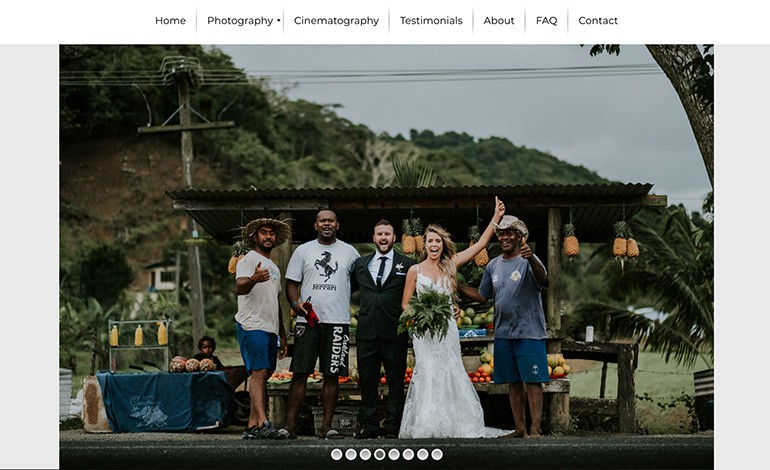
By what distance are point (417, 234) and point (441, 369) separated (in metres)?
2.82

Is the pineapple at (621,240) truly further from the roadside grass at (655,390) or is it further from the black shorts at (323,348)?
the black shorts at (323,348)

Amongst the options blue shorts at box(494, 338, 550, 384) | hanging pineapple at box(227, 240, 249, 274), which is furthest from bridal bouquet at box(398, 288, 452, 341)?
hanging pineapple at box(227, 240, 249, 274)

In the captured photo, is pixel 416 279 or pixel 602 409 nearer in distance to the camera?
pixel 416 279

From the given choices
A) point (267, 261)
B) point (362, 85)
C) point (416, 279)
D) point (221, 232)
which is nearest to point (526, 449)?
point (416, 279)

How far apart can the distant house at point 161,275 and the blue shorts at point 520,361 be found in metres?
Result: 34.0

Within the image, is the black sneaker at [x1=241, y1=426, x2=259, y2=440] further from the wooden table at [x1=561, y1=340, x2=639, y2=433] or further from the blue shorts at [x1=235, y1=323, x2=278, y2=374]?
the wooden table at [x1=561, y1=340, x2=639, y2=433]

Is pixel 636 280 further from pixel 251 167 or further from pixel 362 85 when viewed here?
pixel 362 85

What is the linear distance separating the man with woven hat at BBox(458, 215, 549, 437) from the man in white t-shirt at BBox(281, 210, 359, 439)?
100 centimetres

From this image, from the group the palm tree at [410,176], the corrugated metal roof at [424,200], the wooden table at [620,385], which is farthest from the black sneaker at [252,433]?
the palm tree at [410,176]

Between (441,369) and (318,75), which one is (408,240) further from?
(318,75)

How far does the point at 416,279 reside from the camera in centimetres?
789

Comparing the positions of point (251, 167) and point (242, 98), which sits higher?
point (242, 98)

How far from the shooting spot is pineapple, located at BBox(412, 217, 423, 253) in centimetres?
1041
